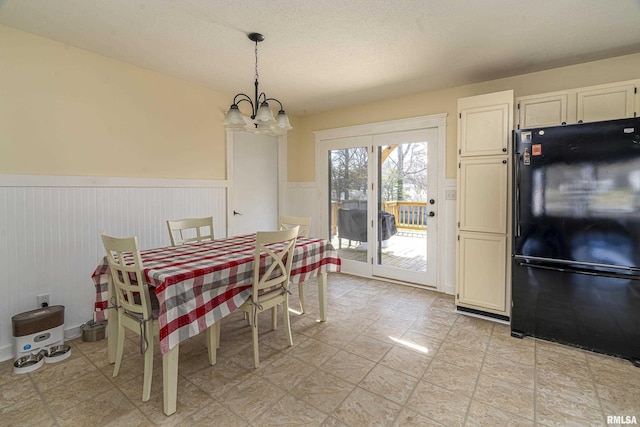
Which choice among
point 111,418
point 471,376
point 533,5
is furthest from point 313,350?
point 533,5

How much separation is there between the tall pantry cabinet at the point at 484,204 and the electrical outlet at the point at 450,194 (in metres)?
0.52

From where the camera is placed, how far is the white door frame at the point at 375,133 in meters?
3.61

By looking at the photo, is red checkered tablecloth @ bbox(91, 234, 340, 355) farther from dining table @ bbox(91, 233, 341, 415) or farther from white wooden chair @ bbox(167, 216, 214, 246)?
white wooden chair @ bbox(167, 216, 214, 246)

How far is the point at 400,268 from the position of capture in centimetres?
403

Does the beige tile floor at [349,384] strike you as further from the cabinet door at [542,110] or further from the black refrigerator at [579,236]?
the cabinet door at [542,110]

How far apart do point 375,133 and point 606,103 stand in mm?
2287

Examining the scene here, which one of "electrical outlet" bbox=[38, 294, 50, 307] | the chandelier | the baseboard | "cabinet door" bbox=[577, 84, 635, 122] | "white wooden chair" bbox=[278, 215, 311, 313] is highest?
"cabinet door" bbox=[577, 84, 635, 122]

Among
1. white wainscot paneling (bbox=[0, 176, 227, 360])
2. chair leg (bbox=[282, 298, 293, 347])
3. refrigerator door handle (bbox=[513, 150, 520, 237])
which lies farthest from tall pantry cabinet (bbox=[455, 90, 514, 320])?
white wainscot paneling (bbox=[0, 176, 227, 360])

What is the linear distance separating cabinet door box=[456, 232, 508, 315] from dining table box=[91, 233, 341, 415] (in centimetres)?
163

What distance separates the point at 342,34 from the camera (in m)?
2.37

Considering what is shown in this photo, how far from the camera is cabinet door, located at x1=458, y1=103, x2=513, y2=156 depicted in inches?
110

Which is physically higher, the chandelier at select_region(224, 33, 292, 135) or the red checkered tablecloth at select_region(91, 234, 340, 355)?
the chandelier at select_region(224, 33, 292, 135)

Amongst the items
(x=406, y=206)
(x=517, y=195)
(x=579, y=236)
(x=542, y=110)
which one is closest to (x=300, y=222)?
(x=406, y=206)

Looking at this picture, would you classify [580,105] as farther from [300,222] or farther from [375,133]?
[300,222]
